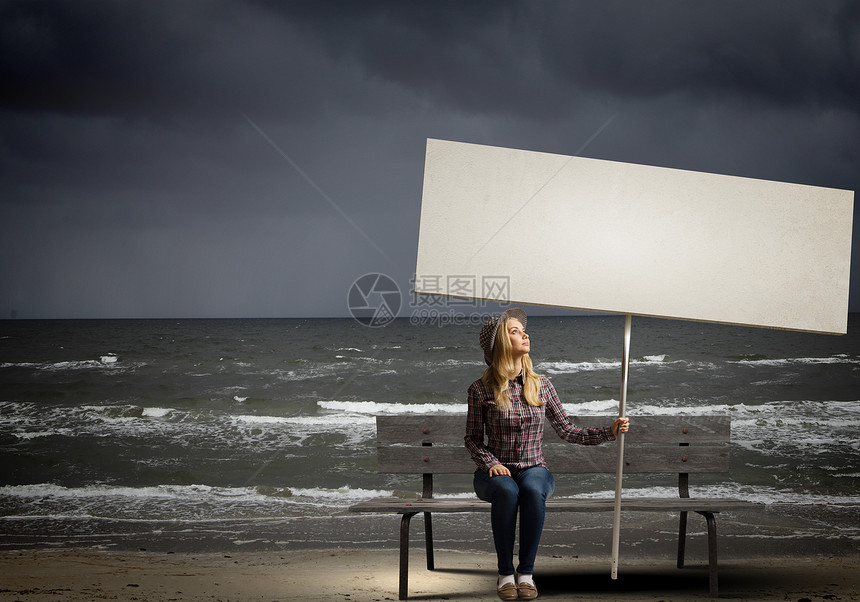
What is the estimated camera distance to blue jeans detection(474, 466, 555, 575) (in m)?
3.09

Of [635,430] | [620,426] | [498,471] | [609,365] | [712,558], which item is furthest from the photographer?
[609,365]

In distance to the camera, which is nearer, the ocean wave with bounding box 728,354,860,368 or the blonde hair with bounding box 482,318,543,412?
the blonde hair with bounding box 482,318,543,412

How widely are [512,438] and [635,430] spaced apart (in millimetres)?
1037

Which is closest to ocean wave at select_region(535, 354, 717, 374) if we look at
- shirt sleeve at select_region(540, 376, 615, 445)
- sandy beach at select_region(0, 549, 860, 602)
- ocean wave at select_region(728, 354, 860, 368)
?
ocean wave at select_region(728, 354, 860, 368)

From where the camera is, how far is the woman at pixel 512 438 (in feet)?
10.2

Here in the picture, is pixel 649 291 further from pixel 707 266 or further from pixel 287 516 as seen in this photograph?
pixel 287 516

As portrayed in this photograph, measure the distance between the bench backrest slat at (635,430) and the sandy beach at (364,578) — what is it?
79 centimetres

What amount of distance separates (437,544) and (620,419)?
236 cm

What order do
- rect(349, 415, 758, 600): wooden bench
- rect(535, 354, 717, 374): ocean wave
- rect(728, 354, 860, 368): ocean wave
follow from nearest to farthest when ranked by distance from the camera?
rect(349, 415, 758, 600): wooden bench, rect(535, 354, 717, 374): ocean wave, rect(728, 354, 860, 368): ocean wave

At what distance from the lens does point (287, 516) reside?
5.63 meters

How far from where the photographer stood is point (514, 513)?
3123mm

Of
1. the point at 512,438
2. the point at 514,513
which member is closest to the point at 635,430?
the point at 512,438

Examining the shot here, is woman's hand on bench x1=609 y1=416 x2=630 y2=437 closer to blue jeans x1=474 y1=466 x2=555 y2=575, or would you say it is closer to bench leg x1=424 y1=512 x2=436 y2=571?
blue jeans x1=474 y1=466 x2=555 y2=575

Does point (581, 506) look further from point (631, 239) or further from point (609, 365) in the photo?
point (609, 365)
